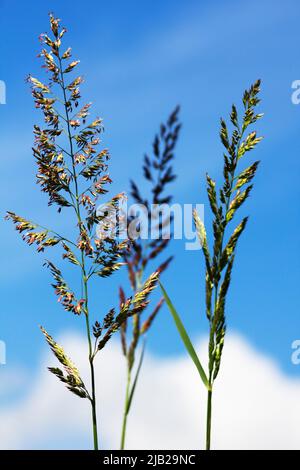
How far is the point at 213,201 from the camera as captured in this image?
2766mm

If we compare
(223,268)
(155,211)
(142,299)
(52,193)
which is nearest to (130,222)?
(155,211)

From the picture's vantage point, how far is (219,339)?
8.41ft

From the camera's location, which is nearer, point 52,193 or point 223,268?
point 223,268

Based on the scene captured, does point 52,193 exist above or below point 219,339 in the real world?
above

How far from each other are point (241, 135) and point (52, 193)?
117 cm

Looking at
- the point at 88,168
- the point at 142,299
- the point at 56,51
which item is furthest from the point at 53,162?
the point at 142,299

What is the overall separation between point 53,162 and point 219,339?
162cm
